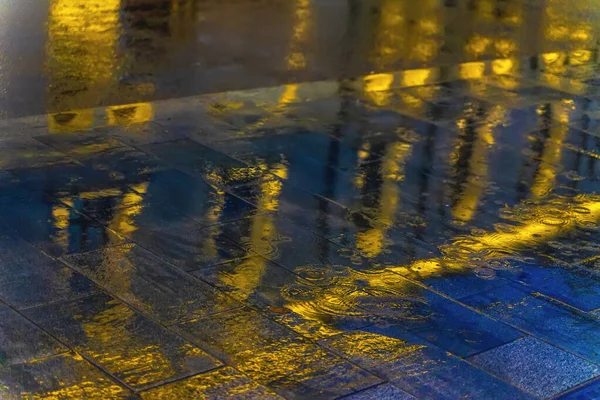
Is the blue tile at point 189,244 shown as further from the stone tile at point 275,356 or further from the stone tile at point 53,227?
the stone tile at point 275,356

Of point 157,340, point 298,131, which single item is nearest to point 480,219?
point 298,131

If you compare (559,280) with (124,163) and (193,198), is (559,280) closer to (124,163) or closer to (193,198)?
(193,198)

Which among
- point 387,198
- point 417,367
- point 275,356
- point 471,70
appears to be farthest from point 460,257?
point 471,70

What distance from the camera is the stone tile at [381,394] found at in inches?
247

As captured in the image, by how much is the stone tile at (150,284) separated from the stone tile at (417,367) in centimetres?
98

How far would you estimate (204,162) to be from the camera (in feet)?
33.4

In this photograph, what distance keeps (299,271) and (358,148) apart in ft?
10.7

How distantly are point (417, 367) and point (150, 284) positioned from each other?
2077mm

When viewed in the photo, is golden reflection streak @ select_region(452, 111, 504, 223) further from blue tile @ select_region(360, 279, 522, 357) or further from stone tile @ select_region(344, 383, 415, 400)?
stone tile @ select_region(344, 383, 415, 400)

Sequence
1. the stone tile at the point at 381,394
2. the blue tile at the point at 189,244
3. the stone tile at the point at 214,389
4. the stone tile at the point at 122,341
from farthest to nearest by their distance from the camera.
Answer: the blue tile at the point at 189,244 → the stone tile at the point at 122,341 → the stone tile at the point at 381,394 → the stone tile at the point at 214,389

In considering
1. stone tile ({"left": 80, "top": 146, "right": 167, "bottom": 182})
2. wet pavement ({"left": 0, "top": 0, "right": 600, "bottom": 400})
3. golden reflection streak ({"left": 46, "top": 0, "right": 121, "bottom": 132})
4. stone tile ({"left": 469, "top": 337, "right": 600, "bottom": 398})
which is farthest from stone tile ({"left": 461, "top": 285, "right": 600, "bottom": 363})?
golden reflection streak ({"left": 46, "top": 0, "right": 121, "bottom": 132})

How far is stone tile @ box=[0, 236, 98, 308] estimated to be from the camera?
283 inches

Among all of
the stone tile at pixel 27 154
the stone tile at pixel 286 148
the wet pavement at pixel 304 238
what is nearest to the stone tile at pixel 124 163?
the wet pavement at pixel 304 238

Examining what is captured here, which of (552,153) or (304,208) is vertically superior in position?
(552,153)
